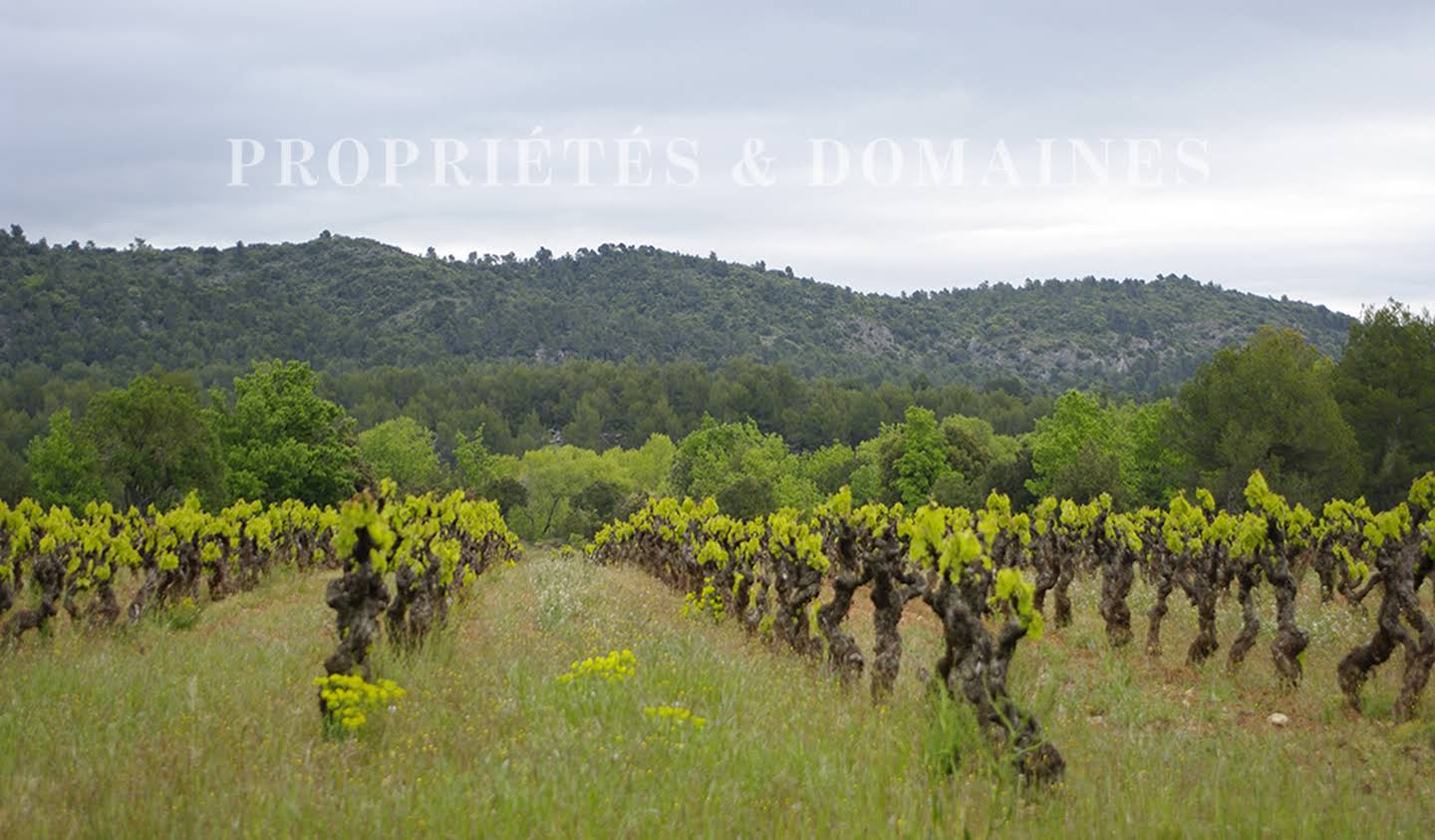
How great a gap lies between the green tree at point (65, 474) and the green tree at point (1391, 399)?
62269 millimetres

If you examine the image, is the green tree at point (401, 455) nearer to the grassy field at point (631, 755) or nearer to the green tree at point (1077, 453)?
the green tree at point (1077, 453)

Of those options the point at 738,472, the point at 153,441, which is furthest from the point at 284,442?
the point at 738,472

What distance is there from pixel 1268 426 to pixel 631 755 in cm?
4407

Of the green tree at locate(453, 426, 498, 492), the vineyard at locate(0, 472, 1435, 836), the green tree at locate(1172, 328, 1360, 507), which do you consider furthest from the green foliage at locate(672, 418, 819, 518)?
the vineyard at locate(0, 472, 1435, 836)

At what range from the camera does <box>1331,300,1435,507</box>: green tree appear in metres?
41.5

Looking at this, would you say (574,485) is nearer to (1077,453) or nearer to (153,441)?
(153,441)

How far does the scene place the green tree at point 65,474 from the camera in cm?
5178

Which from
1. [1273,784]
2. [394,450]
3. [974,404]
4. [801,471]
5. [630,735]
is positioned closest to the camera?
[1273,784]

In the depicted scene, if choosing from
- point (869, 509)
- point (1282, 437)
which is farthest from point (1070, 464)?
point (869, 509)

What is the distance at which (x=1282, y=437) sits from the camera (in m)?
42.5

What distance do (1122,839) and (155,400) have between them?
50.6 m

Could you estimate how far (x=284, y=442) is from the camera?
158ft

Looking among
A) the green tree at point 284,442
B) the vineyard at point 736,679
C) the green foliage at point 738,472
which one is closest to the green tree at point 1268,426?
the vineyard at point 736,679

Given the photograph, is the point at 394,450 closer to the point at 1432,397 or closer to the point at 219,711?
the point at 1432,397
